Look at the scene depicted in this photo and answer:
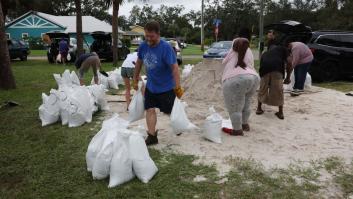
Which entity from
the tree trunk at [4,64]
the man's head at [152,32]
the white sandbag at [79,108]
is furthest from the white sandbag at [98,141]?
the tree trunk at [4,64]

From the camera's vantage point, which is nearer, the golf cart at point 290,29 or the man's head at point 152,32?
the man's head at point 152,32

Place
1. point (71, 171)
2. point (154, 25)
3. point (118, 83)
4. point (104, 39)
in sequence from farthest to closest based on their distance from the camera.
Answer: point (104, 39)
point (118, 83)
point (154, 25)
point (71, 171)

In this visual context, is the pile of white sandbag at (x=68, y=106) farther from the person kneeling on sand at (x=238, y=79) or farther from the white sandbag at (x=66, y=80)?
the person kneeling on sand at (x=238, y=79)

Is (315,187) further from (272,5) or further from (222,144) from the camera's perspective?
(272,5)

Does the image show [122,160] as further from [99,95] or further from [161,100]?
[99,95]

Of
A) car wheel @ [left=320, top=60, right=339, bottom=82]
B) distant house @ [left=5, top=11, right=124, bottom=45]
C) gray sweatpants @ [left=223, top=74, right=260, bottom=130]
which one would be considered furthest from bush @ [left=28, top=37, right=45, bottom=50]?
gray sweatpants @ [left=223, top=74, right=260, bottom=130]

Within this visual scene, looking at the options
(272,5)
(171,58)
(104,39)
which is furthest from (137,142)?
(272,5)

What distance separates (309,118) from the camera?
712 cm

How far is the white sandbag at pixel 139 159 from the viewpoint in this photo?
164 inches

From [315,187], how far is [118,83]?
8.60 m

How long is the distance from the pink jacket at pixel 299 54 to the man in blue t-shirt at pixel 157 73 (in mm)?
4926

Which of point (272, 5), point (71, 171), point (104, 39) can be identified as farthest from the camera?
point (272, 5)

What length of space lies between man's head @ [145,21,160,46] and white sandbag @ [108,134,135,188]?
1380 millimetres

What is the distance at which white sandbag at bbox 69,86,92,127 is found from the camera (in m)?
6.57
